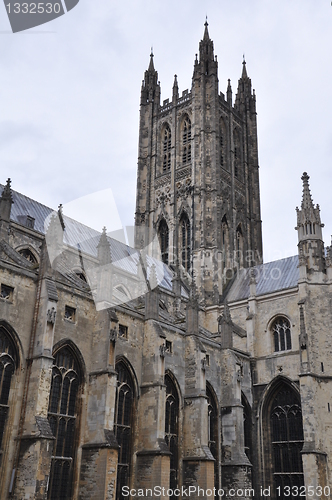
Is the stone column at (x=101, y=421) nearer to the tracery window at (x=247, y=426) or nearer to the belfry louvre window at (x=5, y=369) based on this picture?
the belfry louvre window at (x=5, y=369)

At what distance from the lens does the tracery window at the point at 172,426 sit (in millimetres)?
23766

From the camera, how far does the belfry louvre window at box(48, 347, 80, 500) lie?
19.0 m

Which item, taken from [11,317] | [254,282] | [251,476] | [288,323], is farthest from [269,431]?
[11,317]

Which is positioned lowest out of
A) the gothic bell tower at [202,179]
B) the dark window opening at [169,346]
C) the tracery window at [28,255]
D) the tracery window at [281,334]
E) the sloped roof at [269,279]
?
the dark window opening at [169,346]

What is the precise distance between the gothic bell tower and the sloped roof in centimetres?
118

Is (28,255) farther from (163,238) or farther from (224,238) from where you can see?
(224,238)

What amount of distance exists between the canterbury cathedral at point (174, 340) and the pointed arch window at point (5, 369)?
47mm

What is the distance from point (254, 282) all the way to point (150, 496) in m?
17.5

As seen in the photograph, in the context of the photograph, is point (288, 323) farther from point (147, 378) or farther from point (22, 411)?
point (22, 411)

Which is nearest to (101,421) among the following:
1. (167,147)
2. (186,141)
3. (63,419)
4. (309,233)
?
(63,419)

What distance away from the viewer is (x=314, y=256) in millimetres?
31953

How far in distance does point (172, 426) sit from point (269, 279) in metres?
15.4

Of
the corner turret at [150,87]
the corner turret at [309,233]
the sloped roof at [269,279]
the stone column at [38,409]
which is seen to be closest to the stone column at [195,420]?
the stone column at [38,409]

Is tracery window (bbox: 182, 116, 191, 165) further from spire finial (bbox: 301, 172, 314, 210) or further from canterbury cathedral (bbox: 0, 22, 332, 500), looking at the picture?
spire finial (bbox: 301, 172, 314, 210)
